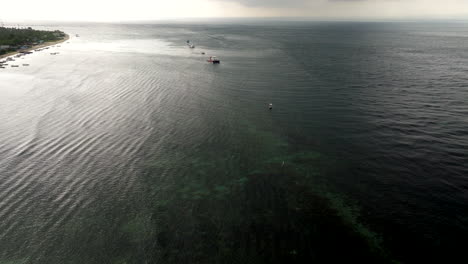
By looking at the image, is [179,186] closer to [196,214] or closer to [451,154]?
[196,214]

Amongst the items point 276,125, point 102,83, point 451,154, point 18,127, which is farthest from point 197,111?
point 451,154

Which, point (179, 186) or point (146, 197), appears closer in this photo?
point (146, 197)

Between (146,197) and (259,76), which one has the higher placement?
(259,76)

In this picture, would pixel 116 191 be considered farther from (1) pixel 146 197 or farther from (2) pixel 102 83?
(2) pixel 102 83

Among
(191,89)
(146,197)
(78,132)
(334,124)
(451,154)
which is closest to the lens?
(146,197)

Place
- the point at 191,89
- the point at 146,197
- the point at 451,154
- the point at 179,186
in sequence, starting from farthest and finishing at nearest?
the point at 191,89, the point at 451,154, the point at 179,186, the point at 146,197

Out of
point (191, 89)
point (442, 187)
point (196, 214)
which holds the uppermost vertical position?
point (191, 89)

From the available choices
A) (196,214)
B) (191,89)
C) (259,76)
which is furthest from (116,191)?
(259,76)
